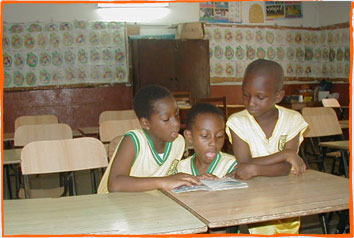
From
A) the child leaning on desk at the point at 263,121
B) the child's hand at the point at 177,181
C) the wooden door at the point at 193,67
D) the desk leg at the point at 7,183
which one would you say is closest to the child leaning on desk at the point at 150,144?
the child's hand at the point at 177,181

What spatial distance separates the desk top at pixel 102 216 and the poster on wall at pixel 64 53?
184 inches

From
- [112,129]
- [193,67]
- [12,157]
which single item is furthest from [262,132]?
[193,67]

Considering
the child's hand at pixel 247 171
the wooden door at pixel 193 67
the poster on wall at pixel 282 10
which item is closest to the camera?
the child's hand at pixel 247 171

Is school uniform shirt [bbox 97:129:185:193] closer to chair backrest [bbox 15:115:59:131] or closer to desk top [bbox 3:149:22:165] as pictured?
desk top [bbox 3:149:22:165]

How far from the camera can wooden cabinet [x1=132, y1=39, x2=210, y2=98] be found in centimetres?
573

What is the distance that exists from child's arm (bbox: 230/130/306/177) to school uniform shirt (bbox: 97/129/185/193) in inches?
10.7

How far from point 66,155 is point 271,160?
99 cm

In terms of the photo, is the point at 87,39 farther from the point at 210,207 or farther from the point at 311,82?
the point at 210,207

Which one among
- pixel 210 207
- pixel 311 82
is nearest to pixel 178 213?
pixel 210 207

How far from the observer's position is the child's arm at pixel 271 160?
62.7 inches

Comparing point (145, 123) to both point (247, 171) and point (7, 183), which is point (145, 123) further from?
point (7, 183)

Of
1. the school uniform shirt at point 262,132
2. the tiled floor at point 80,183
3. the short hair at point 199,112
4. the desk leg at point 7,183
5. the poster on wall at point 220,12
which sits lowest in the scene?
the tiled floor at point 80,183

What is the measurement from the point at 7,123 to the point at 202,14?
333cm

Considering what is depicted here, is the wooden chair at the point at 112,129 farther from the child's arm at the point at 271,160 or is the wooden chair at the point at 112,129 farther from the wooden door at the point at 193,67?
the wooden door at the point at 193,67
